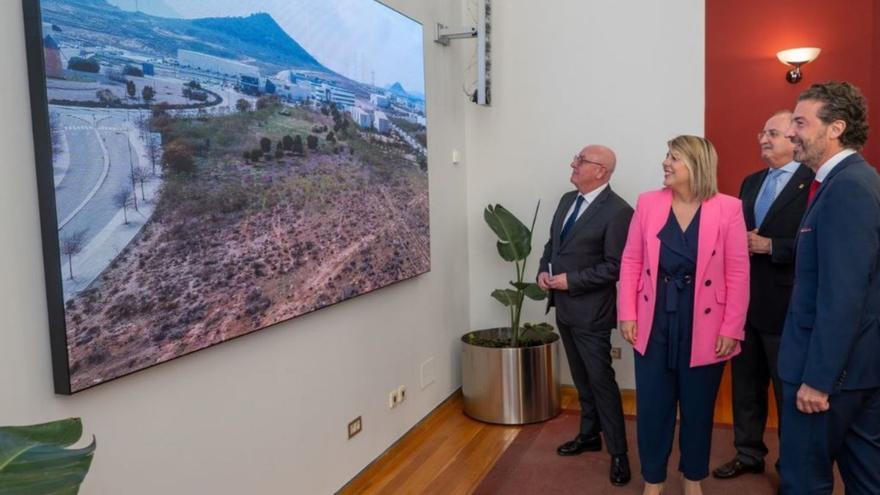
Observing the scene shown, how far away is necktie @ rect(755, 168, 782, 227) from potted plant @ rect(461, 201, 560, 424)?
3.99 ft

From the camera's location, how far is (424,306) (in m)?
4.00

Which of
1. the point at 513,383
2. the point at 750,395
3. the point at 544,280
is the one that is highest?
the point at 544,280

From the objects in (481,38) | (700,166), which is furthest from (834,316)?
(481,38)

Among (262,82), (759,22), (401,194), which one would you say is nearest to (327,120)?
(262,82)

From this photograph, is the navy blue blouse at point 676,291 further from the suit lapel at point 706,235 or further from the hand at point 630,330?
the hand at point 630,330

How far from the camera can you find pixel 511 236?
13.6ft

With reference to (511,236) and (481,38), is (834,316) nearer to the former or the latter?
(511,236)

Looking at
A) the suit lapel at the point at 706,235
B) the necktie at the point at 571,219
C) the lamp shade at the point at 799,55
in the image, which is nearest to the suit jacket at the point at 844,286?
the suit lapel at the point at 706,235

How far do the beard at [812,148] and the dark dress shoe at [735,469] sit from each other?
1.73 metres

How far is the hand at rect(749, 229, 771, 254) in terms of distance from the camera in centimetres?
301

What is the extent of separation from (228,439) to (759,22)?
5.22 meters

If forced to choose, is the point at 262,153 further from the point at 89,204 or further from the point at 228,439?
the point at 228,439

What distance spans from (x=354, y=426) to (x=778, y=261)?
1996 millimetres

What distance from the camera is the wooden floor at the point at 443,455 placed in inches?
128
